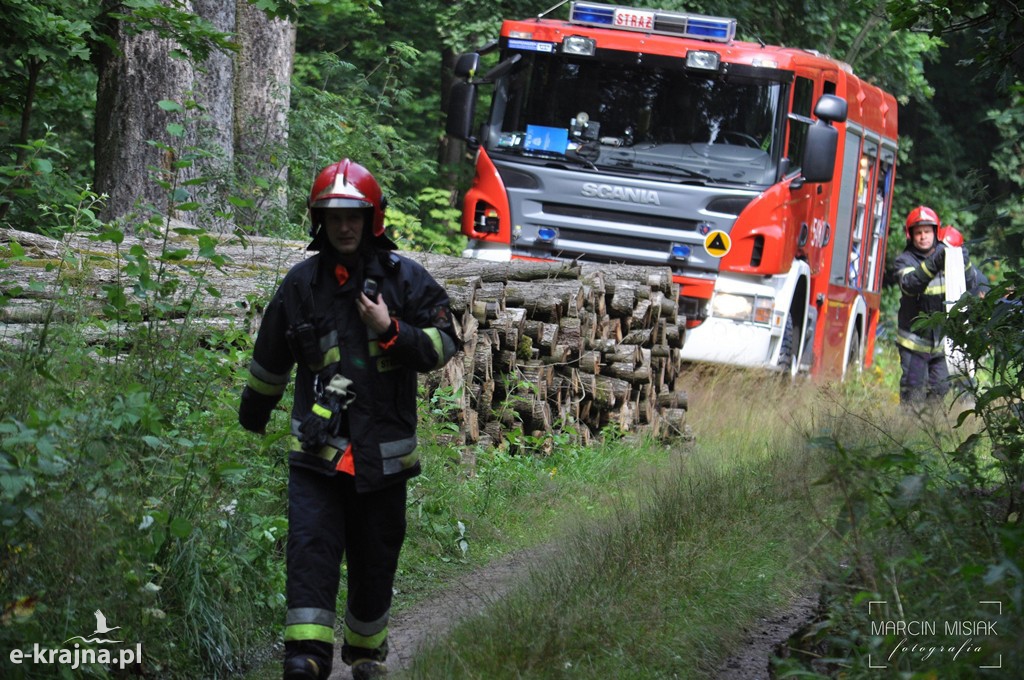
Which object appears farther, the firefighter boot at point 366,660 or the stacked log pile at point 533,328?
the stacked log pile at point 533,328

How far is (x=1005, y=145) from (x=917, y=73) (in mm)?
19084

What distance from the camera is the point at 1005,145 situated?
208 inches

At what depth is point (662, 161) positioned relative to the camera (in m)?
12.0

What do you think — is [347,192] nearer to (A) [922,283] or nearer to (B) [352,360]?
(B) [352,360]

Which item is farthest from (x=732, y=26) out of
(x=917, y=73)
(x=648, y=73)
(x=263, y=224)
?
(x=917, y=73)

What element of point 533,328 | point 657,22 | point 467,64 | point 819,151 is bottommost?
point 533,328

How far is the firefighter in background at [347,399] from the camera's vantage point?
15.2ft

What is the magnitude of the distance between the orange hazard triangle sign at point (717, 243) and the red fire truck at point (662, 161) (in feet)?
0.06

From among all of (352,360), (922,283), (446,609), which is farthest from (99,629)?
(922,283)

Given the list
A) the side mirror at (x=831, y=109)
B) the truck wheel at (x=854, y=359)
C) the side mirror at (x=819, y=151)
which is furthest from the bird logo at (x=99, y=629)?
the truck wheel at (x=854, y=359)

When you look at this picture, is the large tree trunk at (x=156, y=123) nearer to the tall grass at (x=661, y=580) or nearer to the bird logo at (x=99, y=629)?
the tall grass at (x=661, y=580)

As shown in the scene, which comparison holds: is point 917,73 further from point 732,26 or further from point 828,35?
point 732,26

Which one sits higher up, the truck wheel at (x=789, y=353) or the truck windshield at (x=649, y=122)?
the truck windshield at (x=649, y=122)

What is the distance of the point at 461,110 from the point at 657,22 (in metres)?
2.17
